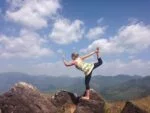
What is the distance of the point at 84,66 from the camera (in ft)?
67.5

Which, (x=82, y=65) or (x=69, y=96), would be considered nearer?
(x=82, y=65)

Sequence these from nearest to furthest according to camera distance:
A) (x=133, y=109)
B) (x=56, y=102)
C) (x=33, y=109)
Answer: (x=33, y=109) → (x=133, y=109) → (x=56, y=102)

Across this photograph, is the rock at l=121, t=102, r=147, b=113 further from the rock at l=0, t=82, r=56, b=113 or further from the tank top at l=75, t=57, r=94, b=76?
the rock at l=0, t=82, r=56, b=113

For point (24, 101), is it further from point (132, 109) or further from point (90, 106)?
point (132, 109)

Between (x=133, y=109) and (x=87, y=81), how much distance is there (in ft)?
12.1

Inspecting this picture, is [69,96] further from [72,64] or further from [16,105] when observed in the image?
[16,105]

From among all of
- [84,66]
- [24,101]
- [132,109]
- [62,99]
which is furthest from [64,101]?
[132,109]

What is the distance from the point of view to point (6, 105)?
61.9 feet

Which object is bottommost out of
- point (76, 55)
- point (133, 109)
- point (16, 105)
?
point (133, 109)

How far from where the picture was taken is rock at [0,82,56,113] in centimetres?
1872

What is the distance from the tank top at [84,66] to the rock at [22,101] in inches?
139

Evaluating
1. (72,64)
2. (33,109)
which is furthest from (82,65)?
(33,109)

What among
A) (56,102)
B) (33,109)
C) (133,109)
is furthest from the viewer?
(56,102)

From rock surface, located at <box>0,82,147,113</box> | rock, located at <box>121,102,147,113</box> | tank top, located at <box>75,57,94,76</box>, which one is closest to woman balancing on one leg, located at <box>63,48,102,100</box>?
tank top, located at <box>75,57,94,76</box>
